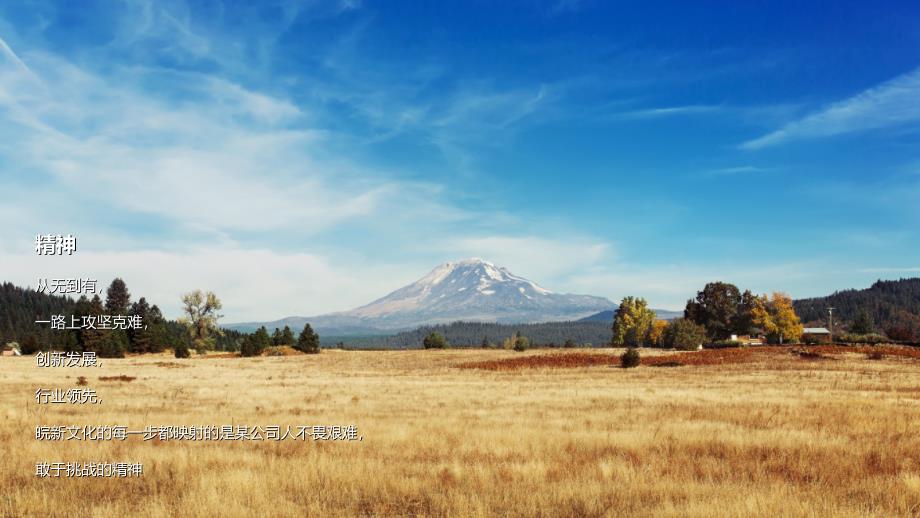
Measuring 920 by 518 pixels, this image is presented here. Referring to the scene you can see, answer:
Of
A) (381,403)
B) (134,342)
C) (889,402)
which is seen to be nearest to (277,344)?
(134,342)

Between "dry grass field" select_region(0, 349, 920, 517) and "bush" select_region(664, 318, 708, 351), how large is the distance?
5607 centimetres

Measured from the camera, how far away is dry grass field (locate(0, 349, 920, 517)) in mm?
8898

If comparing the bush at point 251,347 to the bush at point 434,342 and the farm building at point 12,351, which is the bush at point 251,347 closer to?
the bush at point 434,342

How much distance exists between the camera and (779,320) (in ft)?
369

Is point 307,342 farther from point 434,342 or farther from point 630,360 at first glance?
point 630,360

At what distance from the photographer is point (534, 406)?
23141mm

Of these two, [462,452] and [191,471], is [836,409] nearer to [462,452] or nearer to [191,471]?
[462,452]

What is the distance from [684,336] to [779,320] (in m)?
42.4

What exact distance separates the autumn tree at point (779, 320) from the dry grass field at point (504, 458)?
91.9 meters

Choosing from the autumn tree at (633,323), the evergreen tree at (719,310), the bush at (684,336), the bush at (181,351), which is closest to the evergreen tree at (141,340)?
the bush at (181,351)

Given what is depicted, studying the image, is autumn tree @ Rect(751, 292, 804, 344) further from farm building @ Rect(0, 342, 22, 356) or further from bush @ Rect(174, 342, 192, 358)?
farm building @ Rect(0, 342, 22, 356)

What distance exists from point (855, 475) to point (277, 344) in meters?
104

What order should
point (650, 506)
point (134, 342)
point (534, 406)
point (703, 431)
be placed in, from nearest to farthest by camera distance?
point (650, 506)
point (703, 431)
point (534, 406)
point (134, 342)

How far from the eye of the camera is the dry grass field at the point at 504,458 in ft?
29.2
